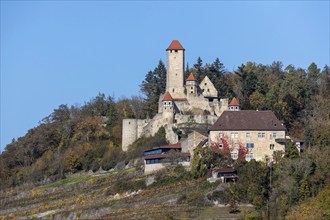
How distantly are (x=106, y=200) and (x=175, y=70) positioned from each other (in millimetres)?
18694

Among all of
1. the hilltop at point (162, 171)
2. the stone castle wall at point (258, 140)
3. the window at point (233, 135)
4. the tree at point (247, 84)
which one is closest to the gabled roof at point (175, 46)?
the hilltop at point (162, 171)

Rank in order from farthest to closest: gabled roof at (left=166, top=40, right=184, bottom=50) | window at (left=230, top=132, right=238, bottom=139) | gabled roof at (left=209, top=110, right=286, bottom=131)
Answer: gabled roof at (left=166, top=40, right=184, bottom=50) → gabled roof at (left=209, top=110, right=286, bottom=131) → window at (left=230, top=132, right=238, bottom=139)

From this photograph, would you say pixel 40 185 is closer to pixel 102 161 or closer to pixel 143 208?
pixel 102 161

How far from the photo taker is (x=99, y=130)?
349 feet

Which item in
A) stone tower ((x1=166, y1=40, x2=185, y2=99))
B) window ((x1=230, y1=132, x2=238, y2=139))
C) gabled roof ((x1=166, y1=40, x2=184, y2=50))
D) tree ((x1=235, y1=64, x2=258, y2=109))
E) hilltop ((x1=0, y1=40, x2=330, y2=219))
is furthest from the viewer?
gabled roof ((x1=166, y1=40, x2=184, y2=50))

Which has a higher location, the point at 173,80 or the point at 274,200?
the point at 173,80

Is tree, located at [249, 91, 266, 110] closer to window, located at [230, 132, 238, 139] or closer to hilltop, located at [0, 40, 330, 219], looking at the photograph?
hilltop, located at [0, 40, 330, 219]

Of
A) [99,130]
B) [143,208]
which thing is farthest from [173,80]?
[143,208]

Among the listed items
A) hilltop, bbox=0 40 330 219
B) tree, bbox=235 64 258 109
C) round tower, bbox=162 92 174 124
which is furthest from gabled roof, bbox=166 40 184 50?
tree, bbox=235 64 258 109

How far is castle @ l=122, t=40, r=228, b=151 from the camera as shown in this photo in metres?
99.1

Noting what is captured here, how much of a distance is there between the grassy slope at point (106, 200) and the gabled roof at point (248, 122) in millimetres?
5613

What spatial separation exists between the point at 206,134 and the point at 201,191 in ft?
38.3

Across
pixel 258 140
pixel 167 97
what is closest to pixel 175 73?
pixel 167 97

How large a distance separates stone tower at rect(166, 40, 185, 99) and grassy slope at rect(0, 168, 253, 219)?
10.9m
